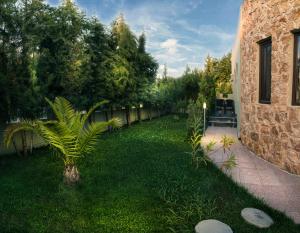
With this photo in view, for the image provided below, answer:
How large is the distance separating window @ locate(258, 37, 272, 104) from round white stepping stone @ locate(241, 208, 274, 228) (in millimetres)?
3861

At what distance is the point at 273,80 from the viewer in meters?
6.81

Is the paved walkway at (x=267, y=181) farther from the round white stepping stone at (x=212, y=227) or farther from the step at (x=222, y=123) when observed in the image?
the step at (x=222, y=123)

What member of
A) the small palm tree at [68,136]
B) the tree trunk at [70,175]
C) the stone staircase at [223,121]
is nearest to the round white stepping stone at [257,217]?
the small palm tree at [68,136]

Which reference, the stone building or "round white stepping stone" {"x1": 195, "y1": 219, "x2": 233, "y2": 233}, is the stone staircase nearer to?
the stone building

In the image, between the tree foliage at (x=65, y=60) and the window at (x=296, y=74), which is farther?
the tree foliage at (x=65, y=60)

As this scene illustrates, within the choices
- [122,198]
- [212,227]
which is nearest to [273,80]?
[212,227]

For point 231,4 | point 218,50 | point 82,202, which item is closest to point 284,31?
point 82,202

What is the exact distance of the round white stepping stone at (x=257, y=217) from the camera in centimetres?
394

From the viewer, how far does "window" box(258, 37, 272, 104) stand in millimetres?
7355

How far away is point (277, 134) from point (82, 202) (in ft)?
16.4

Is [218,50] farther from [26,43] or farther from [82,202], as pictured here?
[82,202]

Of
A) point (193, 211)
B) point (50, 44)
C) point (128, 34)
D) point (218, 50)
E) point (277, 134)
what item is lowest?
point (193, 211)

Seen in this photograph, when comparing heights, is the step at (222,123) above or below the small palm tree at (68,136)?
below

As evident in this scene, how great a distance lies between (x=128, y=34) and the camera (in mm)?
14406
